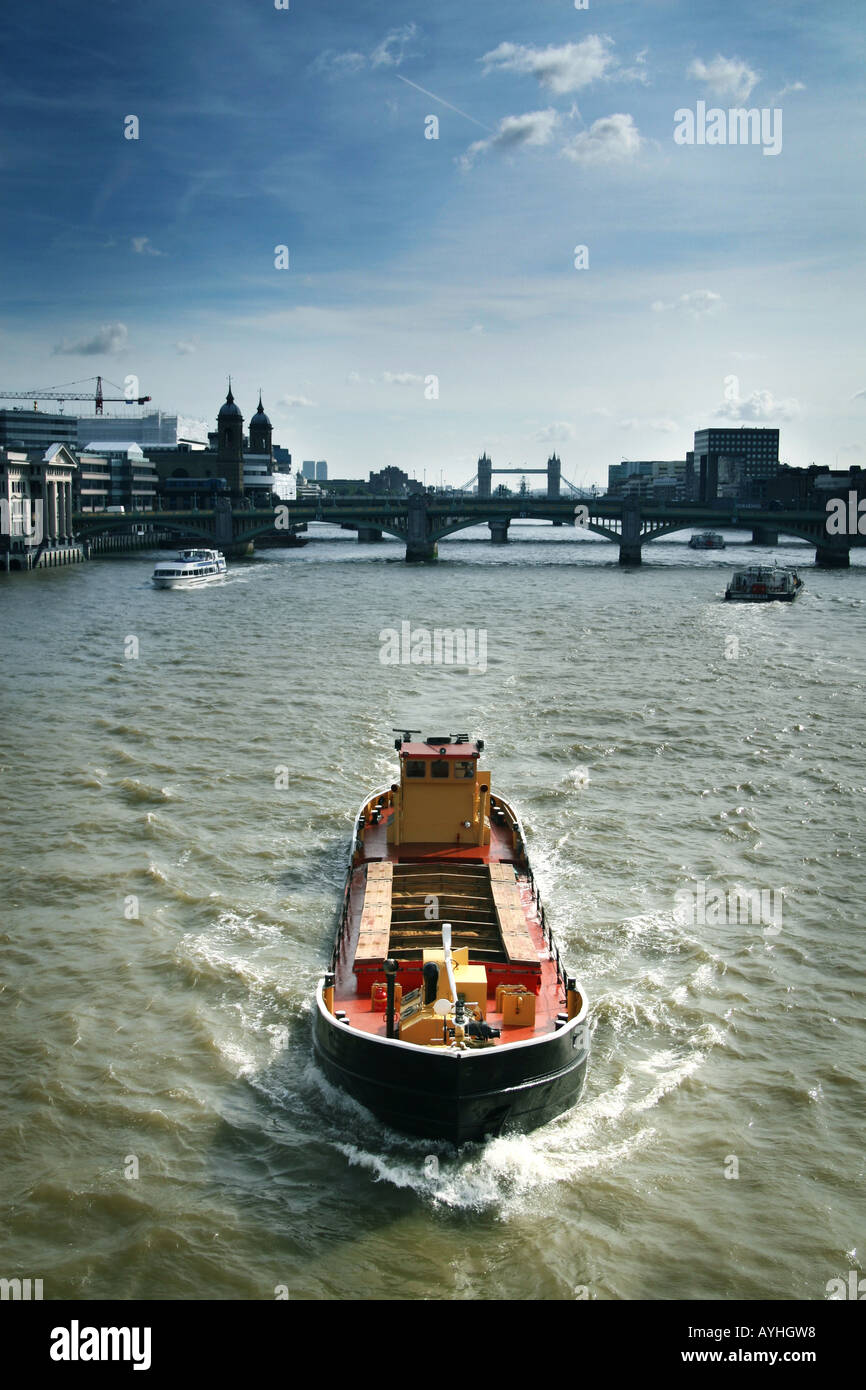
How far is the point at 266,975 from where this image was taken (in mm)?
23375

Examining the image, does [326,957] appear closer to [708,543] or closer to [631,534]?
[631,534]

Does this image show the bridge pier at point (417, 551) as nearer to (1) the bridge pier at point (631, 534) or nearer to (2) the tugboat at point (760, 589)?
(1) the bridge pier at point (631, 534)

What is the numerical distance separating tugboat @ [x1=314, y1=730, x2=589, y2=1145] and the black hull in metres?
0.02

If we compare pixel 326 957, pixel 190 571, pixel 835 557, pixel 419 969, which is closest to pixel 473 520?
pixel 190 571

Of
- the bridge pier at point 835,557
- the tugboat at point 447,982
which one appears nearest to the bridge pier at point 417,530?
the bridge pier at point 835,557

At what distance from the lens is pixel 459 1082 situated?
54.5 feet

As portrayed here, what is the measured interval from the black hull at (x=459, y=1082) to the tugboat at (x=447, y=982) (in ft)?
0.07

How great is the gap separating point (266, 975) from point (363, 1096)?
235 inches

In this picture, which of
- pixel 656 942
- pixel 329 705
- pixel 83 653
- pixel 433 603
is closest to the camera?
pixel 656 942

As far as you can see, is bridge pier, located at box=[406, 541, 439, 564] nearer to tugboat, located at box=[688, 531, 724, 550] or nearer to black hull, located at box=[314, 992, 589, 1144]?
tugboat, located at box=[688, 531, 724, 550]

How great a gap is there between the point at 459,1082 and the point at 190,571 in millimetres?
89778
